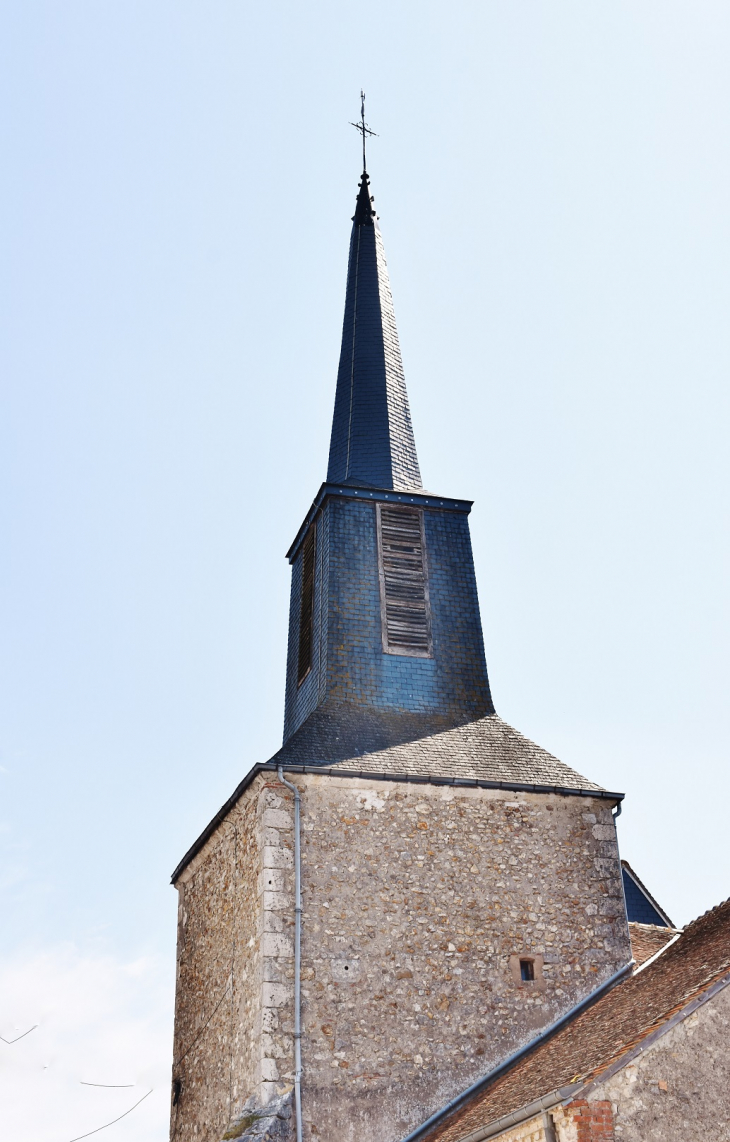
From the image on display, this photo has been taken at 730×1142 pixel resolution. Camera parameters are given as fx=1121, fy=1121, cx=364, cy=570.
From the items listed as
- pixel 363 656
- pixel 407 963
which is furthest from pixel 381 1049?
pixel 363 656

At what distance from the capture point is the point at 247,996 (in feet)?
36.1

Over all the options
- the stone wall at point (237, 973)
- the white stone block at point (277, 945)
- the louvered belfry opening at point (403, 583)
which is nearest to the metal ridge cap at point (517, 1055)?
the stone wall at point (237, 973)

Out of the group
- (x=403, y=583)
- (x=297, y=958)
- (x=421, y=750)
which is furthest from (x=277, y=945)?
(x=403, y=583)

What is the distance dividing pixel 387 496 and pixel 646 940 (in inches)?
251

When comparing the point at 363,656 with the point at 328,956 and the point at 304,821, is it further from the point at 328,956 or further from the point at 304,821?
the point at 328,956

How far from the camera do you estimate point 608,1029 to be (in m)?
9.34

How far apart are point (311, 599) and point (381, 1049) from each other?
6112mm

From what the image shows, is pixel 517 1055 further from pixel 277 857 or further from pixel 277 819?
pixel 277 819

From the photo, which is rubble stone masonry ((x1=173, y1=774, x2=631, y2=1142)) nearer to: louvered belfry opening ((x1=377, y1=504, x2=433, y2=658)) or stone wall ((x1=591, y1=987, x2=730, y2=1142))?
louvered belfry opening ((x1=377, y1=504, x2=433, y2=658))

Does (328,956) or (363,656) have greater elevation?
(363,656)

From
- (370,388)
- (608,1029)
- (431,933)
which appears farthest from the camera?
(370,388)

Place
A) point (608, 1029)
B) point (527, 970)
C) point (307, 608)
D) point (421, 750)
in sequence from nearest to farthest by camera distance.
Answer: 1. point (608, 1029)
2. point (527, 970)
3. point (421, 750)
4. point (307, 608)

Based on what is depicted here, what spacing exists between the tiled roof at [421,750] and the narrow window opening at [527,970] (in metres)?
1.86

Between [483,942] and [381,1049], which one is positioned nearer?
[381,1049]
